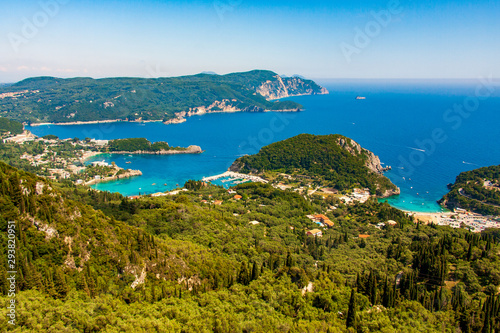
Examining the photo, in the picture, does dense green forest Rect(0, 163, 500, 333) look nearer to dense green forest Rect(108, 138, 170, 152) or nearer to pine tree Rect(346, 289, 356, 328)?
pine tree Rect(346, 289, 356, 328)

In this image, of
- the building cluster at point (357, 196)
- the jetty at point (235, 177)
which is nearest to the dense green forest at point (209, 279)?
the building cluster at point (357, 196)

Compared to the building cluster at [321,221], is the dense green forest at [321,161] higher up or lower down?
higher up

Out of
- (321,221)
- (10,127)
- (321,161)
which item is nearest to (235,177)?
(321,161)

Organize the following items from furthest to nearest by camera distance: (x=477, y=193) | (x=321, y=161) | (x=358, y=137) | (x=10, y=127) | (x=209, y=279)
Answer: (x=10, y=127) → (x=358, y=137) → (x=321, y=161) → (x=477, y=193) → (x=209, y=279)

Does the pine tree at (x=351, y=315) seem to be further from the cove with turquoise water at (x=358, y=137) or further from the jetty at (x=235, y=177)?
the jetty at (x=235, y=177)

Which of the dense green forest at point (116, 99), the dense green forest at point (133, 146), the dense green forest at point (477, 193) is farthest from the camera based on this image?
the dense green forest at point (116, 99)

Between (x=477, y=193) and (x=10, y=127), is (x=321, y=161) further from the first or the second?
(x=10, y=127)

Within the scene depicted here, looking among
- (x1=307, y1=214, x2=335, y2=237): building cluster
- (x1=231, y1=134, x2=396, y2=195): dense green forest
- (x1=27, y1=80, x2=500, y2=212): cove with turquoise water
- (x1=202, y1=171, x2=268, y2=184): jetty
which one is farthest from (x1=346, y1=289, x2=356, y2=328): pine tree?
(x1=202, y1=171, x2=268, y2=184): jetty
